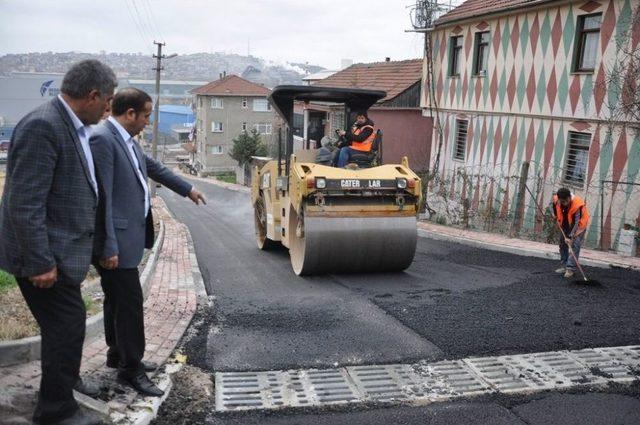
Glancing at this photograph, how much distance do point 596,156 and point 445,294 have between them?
7.98 m

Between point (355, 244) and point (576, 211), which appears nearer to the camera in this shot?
point (355, 244)

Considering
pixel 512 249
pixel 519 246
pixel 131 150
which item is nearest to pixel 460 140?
pixel 519 246

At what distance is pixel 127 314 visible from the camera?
12.7ft

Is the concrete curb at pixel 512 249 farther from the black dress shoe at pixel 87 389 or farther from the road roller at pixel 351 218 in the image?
the black dress shoe at pixel 87 389

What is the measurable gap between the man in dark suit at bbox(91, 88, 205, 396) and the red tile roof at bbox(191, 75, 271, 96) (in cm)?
5448

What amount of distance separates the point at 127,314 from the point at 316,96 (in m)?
6.01

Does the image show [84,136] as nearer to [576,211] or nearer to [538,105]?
[576,211]

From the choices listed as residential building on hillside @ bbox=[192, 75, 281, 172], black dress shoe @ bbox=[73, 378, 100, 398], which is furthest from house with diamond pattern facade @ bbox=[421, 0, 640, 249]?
residential building on hillside @ bbox=[192, 75, 281, 172]

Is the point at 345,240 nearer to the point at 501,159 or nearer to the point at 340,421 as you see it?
the point at 340,421

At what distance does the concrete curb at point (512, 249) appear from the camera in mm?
8953

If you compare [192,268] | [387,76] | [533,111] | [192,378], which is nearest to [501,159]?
[533,111]

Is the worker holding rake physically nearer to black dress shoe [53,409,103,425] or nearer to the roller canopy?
the roller canopy

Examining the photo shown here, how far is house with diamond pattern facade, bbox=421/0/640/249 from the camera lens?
1262cm

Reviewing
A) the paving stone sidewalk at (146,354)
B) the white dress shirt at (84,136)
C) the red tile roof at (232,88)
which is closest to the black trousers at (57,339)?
the paving stone sidewalk at (146,354)
